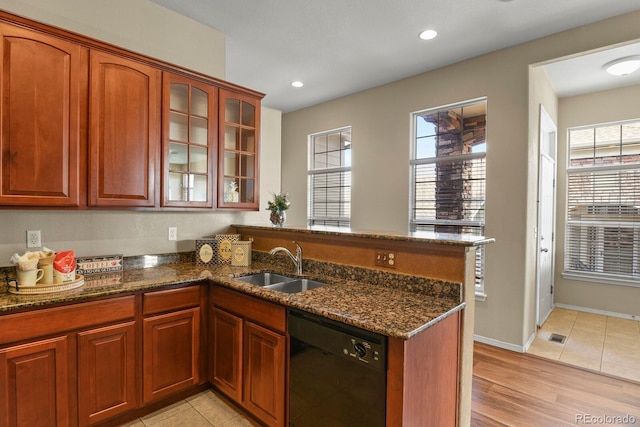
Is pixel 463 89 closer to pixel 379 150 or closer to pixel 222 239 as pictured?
pixel 379 150

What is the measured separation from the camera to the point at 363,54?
143 inches

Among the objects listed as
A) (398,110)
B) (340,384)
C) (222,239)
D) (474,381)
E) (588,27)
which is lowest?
(474,381)

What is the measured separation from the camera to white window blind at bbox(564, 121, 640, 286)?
4203 mm

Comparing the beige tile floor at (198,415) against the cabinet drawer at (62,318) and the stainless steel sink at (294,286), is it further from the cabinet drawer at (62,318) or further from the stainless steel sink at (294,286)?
the stainless steel sink at (294,286)

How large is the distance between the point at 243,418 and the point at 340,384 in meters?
1.05

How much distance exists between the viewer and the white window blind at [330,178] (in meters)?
5.14

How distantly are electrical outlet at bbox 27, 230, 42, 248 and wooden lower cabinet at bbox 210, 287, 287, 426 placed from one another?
119 cm

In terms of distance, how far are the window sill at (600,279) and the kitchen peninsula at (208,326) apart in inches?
148

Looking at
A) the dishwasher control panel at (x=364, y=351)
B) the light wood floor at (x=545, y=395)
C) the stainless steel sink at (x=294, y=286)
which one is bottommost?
the light wood floor at (x=545, y=395)

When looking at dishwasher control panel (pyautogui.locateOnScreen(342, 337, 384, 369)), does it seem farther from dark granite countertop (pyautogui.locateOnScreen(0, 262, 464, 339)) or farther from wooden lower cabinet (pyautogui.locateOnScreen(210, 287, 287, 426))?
wooden lower cabinet (pyautogui.locateOnScreen(210, 287, 287, 426))

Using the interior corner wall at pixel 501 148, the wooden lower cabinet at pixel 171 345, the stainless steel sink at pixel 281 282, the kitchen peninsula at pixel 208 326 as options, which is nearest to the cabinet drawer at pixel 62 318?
the kitchen peninsula at pixel 208 326

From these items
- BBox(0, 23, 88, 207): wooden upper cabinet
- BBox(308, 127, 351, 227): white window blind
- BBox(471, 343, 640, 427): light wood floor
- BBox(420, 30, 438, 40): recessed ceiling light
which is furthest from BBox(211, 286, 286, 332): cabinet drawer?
BBox(308, 127, 351, 227): white window blind

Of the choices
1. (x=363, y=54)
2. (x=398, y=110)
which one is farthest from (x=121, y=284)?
(x=398, y=110)

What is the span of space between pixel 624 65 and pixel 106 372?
5.13m
